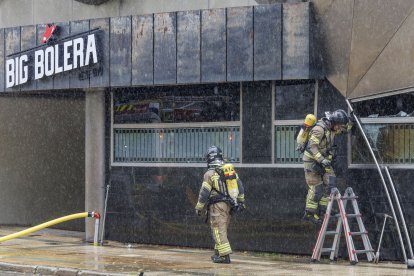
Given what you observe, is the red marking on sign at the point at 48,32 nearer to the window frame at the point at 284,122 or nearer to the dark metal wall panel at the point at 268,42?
the dark metal wall panel at the point at 268,42

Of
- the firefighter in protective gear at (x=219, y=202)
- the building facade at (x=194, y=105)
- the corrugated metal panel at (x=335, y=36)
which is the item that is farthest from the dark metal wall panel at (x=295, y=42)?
the firefighter in protective gear at (x=219, y=202)

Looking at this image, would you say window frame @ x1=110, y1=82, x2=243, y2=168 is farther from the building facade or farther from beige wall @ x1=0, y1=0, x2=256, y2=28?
beige wall @ x1=0, y1=0, x2=256, y2=28

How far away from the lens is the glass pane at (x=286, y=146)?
51.2 ft

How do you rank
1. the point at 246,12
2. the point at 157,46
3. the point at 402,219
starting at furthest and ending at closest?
the point at 157,46
the point at 246,12
the point at 402,219

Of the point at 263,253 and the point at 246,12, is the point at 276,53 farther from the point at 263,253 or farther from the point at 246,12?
the point at 263,253

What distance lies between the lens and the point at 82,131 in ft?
74.7

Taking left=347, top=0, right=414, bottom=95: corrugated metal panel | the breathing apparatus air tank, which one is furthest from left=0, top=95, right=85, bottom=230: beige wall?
left=347, top=0, right=414, bottom=95: corrugated metal panel

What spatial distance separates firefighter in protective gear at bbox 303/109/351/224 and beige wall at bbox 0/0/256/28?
296cm

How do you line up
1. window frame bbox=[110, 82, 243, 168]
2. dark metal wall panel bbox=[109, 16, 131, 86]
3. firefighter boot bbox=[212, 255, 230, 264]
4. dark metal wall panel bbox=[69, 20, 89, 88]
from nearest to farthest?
firefighter boot bbox=[212, 255, 230, 264]
window frame bbox=[110, 82, 243, 168]
dark metal wall panel bbox=[109, 16, 131, 86]
dark metal wall panel bbox=[69, 20, 89, 88]

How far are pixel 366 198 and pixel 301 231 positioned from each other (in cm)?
127

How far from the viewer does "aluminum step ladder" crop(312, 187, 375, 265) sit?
14.1 metres

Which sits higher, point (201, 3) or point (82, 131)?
point (201, 3)

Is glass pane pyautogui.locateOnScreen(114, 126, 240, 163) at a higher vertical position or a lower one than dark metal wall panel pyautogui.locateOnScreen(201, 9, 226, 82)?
lower

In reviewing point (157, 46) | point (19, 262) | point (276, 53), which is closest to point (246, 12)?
point (276, 53)
